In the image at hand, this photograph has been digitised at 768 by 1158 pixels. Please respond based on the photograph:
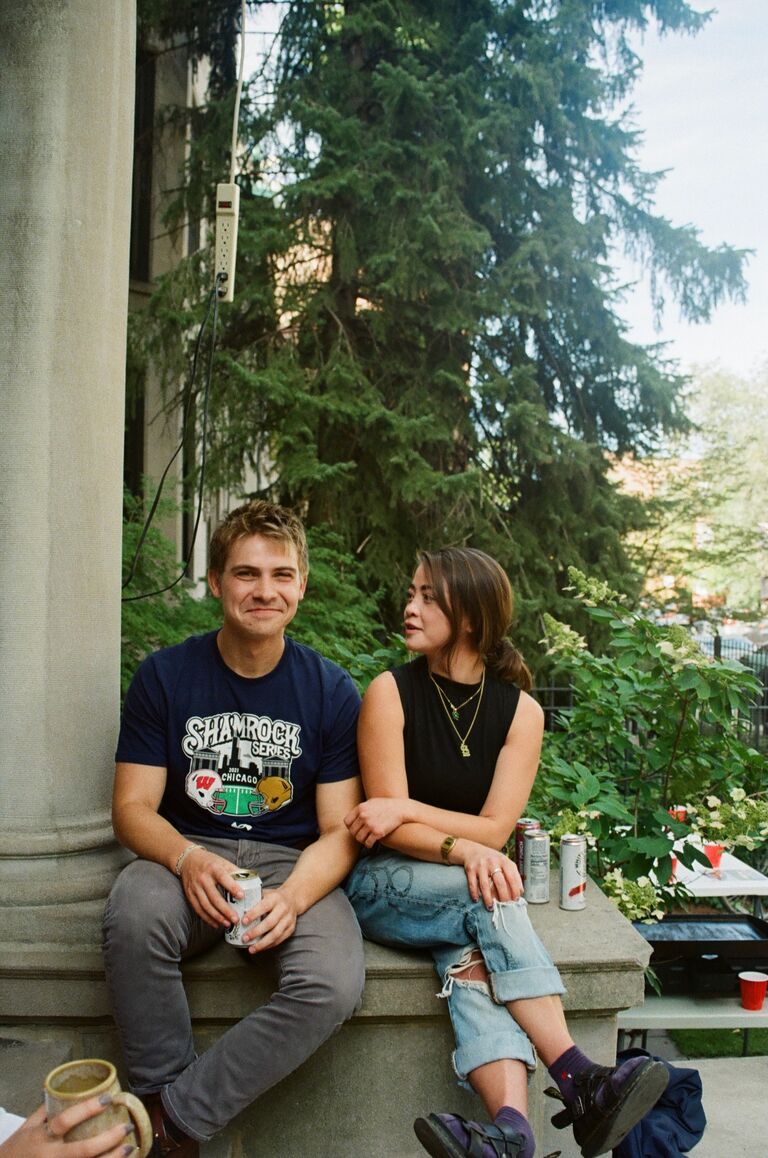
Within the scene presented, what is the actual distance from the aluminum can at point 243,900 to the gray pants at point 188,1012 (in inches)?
6.4

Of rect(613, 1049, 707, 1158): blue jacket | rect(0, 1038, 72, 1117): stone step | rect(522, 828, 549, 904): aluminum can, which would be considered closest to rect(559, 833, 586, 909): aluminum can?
rect(522, 828, 549, 904): aluminum can

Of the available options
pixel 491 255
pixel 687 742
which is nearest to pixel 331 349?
pixel 491 255

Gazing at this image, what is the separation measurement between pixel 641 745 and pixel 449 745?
1.52 m

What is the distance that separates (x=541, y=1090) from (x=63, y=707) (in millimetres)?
1694

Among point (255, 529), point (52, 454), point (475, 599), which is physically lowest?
point (475, 599)

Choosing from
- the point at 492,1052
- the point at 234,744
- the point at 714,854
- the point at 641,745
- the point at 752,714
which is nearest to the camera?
the point at 492,1052

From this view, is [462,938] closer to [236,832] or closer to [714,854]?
[236,832]

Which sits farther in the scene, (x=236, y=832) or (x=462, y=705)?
(x=462, y=705)

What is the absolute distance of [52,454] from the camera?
9.25 feet

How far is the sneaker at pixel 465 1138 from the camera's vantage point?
207 cm

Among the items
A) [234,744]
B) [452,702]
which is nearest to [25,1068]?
[234,744]

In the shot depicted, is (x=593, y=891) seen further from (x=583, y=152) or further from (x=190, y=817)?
(x=583, y=152)

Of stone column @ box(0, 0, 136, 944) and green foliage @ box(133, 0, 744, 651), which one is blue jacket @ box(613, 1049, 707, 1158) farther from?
green foliage @ box(133, 0, 744, 651)

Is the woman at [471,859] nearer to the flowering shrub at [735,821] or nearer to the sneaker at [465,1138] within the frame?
the sneaker at [465,1138]
